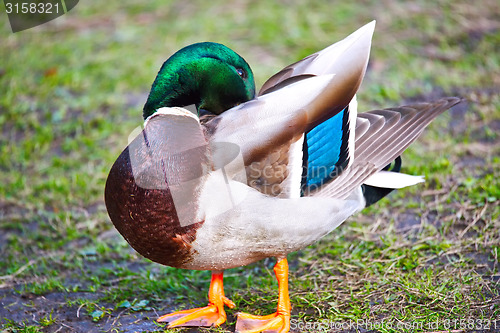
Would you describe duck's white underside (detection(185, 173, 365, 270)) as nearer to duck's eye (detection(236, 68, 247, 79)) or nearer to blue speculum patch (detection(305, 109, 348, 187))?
blue speculum patch (detection(305, 109, 348, 187))

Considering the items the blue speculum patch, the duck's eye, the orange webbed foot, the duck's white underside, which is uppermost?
the duck's eye

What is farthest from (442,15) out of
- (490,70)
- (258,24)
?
(258,24)

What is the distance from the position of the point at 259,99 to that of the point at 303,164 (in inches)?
12.4

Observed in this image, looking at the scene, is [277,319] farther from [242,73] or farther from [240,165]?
[242,73]

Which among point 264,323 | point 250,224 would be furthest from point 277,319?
point 250,224

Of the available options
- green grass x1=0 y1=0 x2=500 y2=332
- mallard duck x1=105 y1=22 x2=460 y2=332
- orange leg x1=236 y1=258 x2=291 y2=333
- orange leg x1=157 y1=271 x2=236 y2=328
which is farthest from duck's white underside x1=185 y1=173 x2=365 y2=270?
green grass x1=0 y1=0 x2=500 y2=332

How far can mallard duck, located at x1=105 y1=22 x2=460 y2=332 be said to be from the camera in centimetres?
225

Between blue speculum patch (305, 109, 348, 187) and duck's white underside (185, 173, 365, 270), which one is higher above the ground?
blue speculum patch (305, 109, 348, 187)

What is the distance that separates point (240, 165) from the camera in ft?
7.41

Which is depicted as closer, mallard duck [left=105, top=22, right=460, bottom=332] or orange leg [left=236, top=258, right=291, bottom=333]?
mallard duck [left=105, top=22, right=460, bottom=332]

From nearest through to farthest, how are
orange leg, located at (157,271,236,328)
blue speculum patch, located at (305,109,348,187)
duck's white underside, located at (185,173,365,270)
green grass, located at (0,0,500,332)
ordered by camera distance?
duck's white underside, located at (185,173,365,270) → blue speculum patch, located at (305,109,348,187) → orange leg, located at (157,271,236,328) → green grass, located at (0,0,500,332)

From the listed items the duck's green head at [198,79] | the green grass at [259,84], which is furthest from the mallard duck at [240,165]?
the green grass at [259,84]

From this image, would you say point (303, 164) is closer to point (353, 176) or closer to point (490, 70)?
point (353, 176)

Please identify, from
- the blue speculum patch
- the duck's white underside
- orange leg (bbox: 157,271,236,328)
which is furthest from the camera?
orange leg (bbox: 157,271,236,328)
